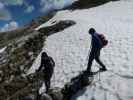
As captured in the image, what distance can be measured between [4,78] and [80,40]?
792 cm

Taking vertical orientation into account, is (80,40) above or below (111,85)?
above

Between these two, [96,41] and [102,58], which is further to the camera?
[102,58]

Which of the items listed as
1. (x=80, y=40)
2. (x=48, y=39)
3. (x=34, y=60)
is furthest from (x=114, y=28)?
(x=34, y=60)

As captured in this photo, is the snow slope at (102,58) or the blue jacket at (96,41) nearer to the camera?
the snow slope at (102,58)

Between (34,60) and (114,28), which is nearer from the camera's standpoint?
(34,60)

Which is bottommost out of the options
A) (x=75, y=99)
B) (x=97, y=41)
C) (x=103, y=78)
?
(x=75, y=99)

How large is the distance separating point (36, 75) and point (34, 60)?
4299mm

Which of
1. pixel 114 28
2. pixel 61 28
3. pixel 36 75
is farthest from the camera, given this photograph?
pixel 61 28

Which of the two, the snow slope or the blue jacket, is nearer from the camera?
the snow slope

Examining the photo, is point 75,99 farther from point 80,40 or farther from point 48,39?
point 48,39

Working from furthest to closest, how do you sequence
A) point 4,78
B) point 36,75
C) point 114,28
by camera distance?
1. point 114,28
2. point 4,78
3. point 36,75

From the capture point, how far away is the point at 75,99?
13.4 m

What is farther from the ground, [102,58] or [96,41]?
[96,41]

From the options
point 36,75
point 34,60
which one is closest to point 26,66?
point 34,60
